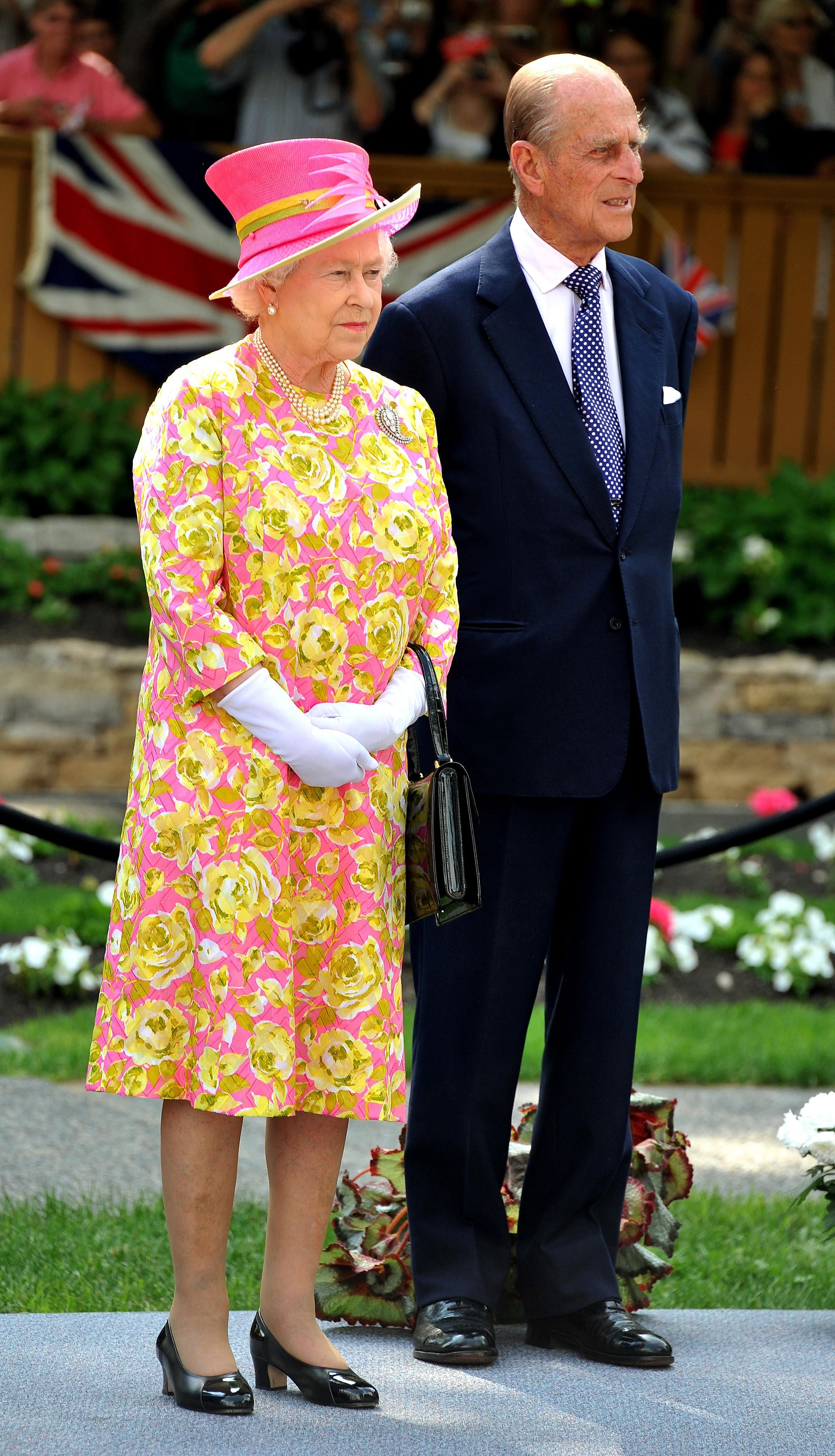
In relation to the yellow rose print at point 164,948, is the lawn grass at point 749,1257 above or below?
below

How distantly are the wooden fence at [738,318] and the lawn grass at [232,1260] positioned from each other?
18.0 ft

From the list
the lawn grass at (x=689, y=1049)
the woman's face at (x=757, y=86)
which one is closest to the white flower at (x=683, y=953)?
the lawn grass at (x=689, y=1049)

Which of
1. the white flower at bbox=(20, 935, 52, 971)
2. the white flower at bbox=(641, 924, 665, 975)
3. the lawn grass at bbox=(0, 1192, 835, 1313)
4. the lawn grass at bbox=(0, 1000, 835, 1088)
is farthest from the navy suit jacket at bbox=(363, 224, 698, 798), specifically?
the white flower at bbox=(641, 924, 665, 975)

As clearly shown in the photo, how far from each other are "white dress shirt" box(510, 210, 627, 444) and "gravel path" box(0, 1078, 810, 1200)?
201 centimetres

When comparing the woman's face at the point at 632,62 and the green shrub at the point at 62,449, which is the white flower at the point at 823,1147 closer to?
the green shrub at the point at 62,449

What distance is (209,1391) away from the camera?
271cm

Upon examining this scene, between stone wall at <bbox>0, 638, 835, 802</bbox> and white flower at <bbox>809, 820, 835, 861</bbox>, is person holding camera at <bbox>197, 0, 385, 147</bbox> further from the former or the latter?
white flower at <bbox>809, 820, 835, 861</bbox>

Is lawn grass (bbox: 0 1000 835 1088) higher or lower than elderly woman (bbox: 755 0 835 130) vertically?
lower

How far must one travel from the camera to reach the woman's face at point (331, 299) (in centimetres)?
269

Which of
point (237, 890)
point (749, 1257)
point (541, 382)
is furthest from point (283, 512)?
point (749, 1257)

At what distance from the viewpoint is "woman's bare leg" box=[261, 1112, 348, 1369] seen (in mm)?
2771

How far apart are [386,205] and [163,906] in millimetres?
1100

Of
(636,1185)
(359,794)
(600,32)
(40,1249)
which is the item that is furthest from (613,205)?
(600,32)

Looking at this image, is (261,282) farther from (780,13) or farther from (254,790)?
(780,13)
